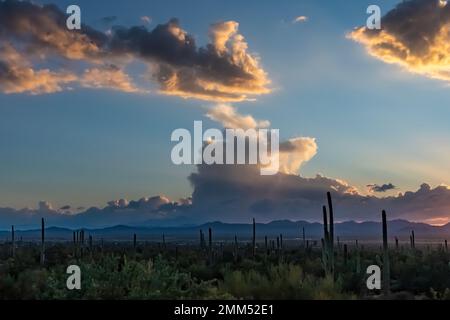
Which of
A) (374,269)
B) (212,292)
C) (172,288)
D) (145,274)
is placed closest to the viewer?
(212,292)

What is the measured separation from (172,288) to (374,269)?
1008cm

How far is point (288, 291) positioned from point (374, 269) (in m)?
8.02

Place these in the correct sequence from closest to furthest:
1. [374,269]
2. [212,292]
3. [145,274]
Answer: [212,292]
[145,274]
[374,269]

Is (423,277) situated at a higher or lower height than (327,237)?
lower
